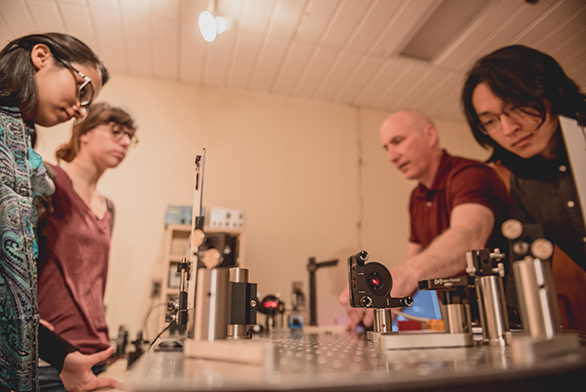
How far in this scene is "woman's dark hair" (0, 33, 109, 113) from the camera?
109cm

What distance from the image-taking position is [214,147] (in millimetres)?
2584

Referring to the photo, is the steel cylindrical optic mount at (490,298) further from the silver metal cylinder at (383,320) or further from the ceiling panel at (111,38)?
the ceiling panel at (111,38)

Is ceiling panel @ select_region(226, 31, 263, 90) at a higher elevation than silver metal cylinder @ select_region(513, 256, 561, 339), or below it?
higher

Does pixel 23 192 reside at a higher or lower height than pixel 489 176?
lower

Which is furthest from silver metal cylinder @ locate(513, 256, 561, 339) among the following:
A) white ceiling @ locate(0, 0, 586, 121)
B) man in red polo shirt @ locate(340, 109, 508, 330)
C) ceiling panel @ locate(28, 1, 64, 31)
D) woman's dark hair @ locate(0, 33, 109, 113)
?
ceiling panel @ locate(28, 1, 64, 31)

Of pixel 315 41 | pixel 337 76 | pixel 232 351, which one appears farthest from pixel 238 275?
pixel 337 76

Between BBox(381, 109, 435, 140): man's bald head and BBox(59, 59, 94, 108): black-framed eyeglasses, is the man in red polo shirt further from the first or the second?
BBox(59, 59, 94, 108): black-framed eyeglasses

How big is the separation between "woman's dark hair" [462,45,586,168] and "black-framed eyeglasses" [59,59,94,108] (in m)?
1.70

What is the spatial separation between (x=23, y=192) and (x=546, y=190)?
185cm

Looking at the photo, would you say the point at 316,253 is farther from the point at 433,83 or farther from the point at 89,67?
the point at 89,67

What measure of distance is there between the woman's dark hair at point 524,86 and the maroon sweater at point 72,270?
1927mm

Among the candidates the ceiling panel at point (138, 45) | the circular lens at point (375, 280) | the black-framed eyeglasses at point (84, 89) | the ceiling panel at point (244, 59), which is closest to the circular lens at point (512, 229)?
the circular lens at point (375, 280)

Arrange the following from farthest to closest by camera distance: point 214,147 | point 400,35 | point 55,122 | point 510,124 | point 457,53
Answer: point 214,147 < point 457,53 < point 400,35 < point 510,124 < point 55,122

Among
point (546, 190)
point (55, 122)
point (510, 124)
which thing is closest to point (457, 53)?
point (510, 124)
